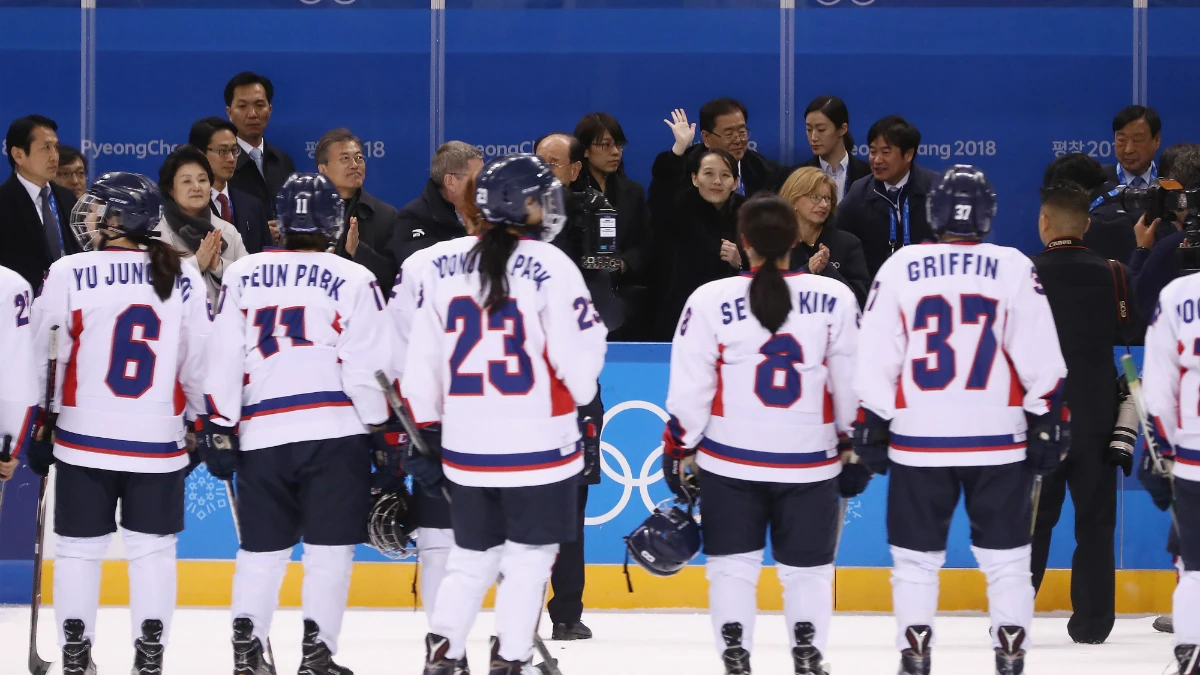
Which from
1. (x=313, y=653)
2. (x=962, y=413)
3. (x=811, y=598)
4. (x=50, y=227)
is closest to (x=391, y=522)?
(x=313, y=653)

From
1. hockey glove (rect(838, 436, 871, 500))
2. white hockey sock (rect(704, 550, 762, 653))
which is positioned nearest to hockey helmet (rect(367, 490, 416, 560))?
white hockey sock (rect(704, 550, 762, 653))

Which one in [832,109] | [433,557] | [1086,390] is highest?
[832,109]

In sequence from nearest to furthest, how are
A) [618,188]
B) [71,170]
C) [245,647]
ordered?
[245,647] < [618,188] < [71,170]

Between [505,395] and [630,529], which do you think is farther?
[630,529]

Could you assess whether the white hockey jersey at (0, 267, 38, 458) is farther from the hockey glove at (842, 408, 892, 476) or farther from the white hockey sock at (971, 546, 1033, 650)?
the white hockey sock at (971, 546, 1033, 650)

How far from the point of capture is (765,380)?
4.73 m

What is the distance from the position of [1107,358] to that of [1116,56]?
302cm

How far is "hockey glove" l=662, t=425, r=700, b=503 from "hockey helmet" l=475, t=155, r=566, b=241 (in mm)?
787

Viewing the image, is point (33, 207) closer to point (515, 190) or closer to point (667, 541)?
point (515, 190)

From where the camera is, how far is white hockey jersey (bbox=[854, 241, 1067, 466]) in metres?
4.66

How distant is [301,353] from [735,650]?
1.65 metres

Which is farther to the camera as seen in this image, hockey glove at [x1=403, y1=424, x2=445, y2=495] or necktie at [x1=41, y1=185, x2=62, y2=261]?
necktie at [x1=41, y1=185, x2=62, y2=261]

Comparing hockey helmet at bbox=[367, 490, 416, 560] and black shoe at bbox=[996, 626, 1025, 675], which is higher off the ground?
hockey helmet at bbox=[367, 490, 416, 560]

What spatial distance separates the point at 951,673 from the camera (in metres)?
5.52
